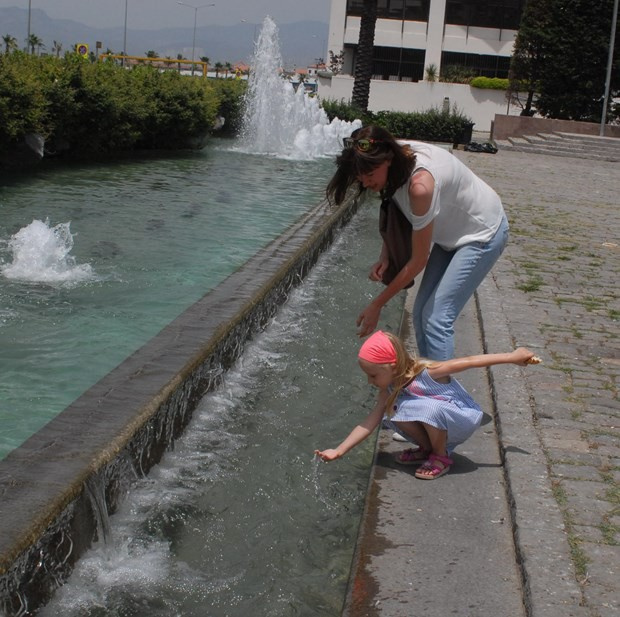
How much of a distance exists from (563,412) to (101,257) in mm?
5103

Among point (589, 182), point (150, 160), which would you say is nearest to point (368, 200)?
point (150, 160)

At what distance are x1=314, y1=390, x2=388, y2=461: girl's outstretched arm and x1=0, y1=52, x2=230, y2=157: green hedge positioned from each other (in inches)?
443

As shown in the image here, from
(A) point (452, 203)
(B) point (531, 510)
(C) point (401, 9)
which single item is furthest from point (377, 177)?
(C) point (401, 9)

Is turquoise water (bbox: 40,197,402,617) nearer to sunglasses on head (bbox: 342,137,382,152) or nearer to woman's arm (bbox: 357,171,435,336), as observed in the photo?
woman's arm (bbox: 357,171,435,336)

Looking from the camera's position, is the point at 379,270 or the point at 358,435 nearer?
Answer: the point at 358,435

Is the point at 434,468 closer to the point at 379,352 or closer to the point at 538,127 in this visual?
the point at 379,352

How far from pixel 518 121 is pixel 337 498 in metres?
31.5

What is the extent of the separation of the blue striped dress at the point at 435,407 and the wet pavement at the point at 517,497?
255 mm

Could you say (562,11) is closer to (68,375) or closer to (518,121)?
(518,121)

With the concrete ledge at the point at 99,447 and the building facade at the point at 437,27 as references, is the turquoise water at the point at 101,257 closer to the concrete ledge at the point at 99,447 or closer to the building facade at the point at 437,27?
the concrete ledge at the point at 99,447

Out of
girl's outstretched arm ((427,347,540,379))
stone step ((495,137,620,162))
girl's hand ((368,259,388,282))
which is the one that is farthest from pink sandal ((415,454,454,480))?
stone step ((495,137,620,162))

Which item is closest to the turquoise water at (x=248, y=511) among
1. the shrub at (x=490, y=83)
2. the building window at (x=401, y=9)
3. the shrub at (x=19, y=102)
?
the shrub at (x=19, y=102)

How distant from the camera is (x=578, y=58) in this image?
1367 inches

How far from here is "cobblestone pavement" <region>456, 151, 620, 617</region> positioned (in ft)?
11.3
